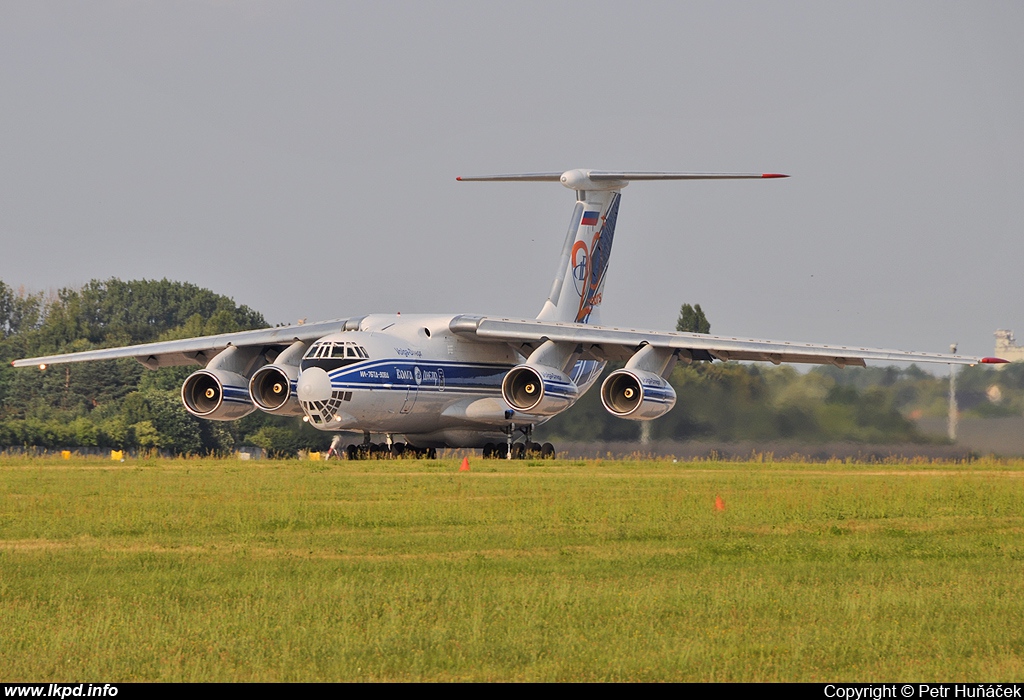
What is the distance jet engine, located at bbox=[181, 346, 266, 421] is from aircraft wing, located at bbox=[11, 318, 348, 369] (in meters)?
0.38

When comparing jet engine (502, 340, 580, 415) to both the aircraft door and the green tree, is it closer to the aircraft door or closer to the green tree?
the aircraft door

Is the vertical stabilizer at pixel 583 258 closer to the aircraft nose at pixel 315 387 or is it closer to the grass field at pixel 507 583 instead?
the aircraft nose at pixel 315 387

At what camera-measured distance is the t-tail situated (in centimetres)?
3247

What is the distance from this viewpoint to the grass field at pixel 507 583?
7.08 m

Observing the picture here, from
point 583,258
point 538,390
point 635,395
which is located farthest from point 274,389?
point 583,258

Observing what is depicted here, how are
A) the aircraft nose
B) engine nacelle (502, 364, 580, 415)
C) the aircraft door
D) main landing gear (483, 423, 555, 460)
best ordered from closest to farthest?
the aircraft nose, engine nacelle (502, 364, 580, 415), the aircraft door, main landing gear (483, 423, 555, 460)

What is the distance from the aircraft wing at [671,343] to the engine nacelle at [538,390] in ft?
3.19

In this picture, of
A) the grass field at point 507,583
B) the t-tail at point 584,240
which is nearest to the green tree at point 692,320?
the t-tail at point 584,240

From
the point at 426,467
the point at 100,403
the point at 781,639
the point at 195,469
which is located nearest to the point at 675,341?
the point at 426,467

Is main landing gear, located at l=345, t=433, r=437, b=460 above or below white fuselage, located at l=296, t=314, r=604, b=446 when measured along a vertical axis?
below

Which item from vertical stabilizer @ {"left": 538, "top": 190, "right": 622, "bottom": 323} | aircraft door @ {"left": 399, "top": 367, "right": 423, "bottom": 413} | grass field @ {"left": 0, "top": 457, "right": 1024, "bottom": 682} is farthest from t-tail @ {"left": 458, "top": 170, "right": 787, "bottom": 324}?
grass field @ {"left": 0, "top": 457, "right": 1024, "bottom": 682}

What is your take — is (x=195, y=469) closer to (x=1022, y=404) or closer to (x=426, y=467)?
(x=426, y=467)

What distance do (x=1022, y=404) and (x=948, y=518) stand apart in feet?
41.3

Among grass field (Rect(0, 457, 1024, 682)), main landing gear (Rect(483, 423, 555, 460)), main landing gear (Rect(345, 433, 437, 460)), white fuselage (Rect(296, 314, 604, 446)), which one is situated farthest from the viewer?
main landing gear (Rect(483, 423, 555, 460))
